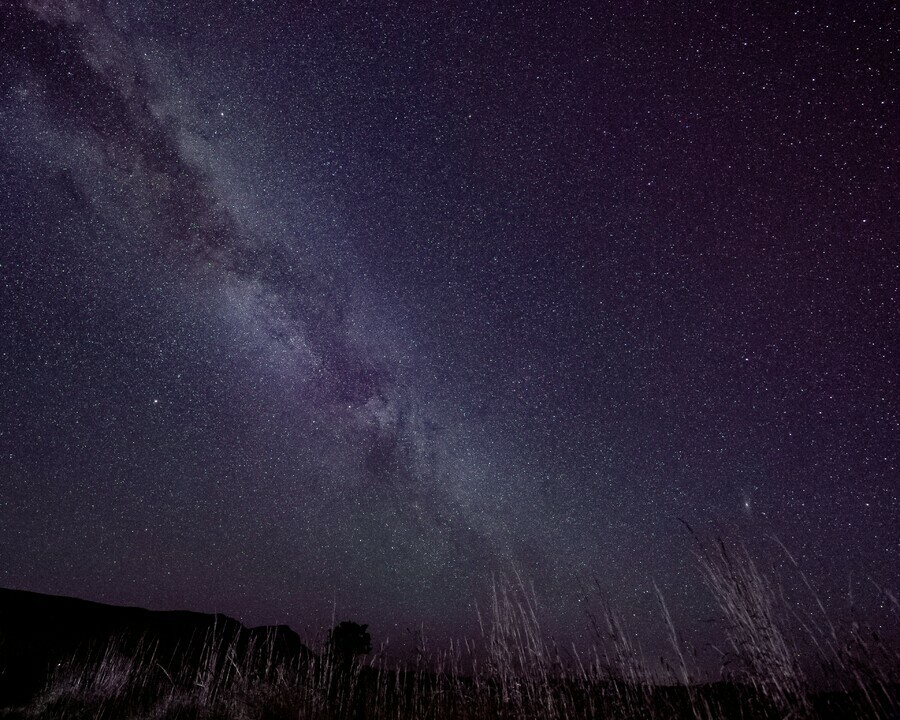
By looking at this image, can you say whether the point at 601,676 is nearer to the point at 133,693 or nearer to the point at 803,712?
the point at 803,712

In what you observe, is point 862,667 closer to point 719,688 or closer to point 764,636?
point 764,636

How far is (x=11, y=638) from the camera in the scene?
1831 cm

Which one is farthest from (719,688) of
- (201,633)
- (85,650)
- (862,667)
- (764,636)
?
(201,633)

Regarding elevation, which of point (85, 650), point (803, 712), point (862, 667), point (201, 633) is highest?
point (201, 633)

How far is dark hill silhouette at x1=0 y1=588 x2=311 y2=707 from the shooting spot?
49.3ft

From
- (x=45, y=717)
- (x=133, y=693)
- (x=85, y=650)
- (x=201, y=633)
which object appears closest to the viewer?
(x=45, y=717)

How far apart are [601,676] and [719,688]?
91.5 inches

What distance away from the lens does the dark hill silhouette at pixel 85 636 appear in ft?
49.3

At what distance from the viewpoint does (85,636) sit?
2111cm

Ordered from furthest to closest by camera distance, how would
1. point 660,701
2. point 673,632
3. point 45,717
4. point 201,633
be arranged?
point 201,633, point 45,717, point 660,701, point 673,632

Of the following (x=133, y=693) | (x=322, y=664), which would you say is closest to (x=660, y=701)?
(x=322, y=664)

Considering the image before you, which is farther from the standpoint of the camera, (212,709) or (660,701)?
(212,709)

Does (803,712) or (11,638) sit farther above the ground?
(11,638)

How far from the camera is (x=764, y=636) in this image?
545cm
